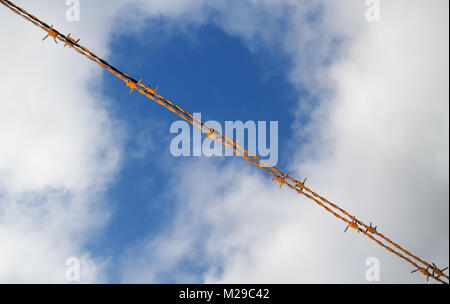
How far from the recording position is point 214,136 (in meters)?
11.6

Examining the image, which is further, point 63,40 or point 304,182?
point 304,182

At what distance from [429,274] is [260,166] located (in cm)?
944

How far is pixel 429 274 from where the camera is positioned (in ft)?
41.4

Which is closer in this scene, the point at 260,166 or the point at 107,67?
the point at 107,67

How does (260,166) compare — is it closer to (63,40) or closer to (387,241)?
(387,241)
